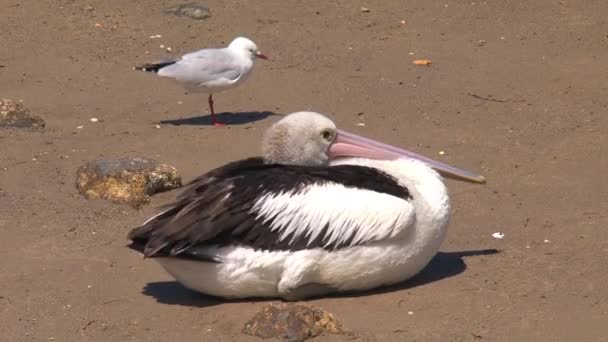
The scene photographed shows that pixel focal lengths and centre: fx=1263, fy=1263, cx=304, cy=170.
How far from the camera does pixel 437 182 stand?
243 inches

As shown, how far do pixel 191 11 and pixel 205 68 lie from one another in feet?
6.73

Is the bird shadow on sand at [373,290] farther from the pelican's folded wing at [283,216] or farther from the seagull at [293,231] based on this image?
the pelican's folded wing at [283,216]

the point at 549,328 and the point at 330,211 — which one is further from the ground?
the point at 330,211

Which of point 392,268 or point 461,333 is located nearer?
point 461,333

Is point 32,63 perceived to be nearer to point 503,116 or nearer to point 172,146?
point 172,146

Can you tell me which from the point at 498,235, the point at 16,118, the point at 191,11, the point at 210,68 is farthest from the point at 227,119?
the point at 498,235

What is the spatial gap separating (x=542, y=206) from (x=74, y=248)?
2.66 m

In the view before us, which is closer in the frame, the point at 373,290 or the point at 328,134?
the point at 373,290

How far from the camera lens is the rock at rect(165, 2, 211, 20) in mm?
11273

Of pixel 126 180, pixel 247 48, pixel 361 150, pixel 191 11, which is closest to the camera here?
pixel 361 150

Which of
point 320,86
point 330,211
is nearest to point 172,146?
point 320,86

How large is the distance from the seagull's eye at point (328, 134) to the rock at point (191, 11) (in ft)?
17.0

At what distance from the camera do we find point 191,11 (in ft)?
37.1

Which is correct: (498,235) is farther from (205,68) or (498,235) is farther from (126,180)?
(205,68)
